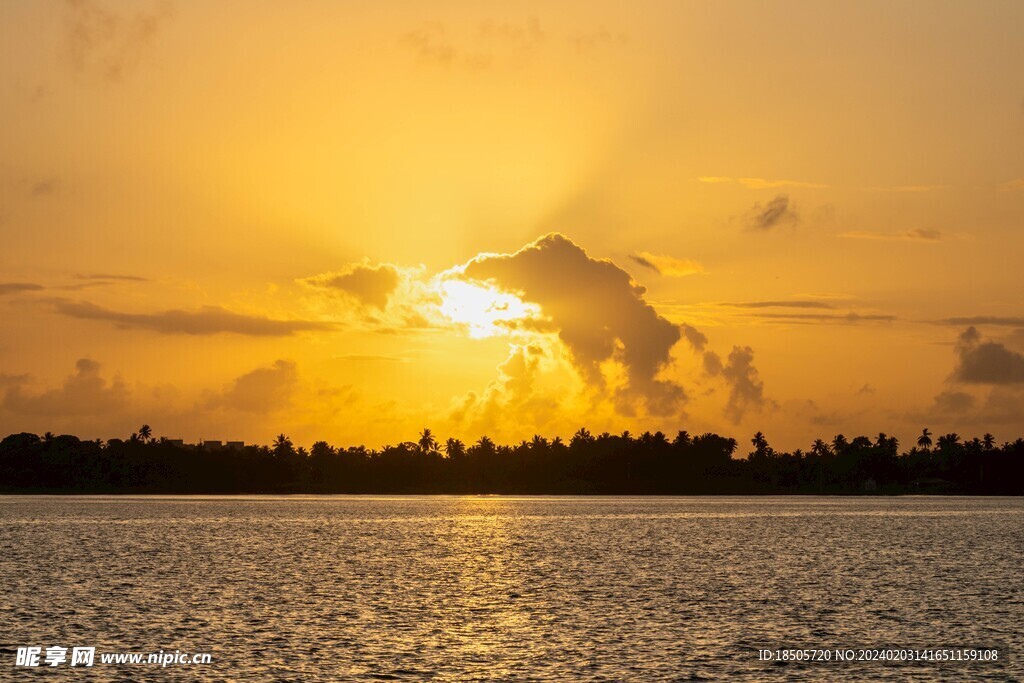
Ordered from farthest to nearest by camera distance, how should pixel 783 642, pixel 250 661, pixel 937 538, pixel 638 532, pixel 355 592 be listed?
1. pixel 638 532
2. pixel 937 538
3. pixel 355 592
4. pixel 783 642
5. pixel 250 661

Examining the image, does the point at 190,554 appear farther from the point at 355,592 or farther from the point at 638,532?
the point at 638,532

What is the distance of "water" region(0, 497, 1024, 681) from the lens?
55.4 m

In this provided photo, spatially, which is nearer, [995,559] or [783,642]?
[783,642]

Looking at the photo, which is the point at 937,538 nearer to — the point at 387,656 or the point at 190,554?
the point at 190,554

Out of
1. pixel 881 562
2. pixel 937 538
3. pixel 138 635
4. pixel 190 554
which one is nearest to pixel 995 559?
pixel 881 562

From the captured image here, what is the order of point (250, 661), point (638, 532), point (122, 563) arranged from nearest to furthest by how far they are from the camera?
point (250, 661) → point (122, 563) → point (638, 532)

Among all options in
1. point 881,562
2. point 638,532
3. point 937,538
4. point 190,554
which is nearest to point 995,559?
point 881,562

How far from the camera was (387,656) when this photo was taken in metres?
58.0

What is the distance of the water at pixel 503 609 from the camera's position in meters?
55.4

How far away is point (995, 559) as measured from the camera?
128750 mm

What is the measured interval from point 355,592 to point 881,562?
2406 inches

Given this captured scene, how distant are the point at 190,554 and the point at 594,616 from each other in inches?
2688

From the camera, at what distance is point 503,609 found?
78.9 metres

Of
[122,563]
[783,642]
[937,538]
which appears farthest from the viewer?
[937,538]
